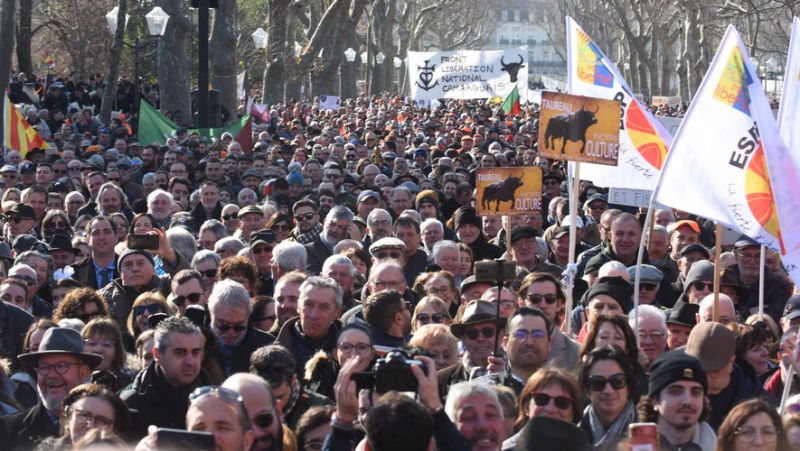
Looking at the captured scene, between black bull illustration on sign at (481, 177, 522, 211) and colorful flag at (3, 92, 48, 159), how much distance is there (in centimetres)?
1009

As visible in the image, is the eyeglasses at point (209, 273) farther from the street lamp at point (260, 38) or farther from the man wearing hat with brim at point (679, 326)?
the street lamp at point (260, 38)

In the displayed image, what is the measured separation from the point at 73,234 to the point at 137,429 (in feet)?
20.6

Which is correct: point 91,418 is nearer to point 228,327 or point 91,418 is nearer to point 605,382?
point 228,327

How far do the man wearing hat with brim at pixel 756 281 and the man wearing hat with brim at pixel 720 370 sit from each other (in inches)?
112

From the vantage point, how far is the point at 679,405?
555cm

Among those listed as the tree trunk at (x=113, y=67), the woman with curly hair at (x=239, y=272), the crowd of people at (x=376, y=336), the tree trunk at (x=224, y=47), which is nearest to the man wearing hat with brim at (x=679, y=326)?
the crowd of people at (x=376, y=336)

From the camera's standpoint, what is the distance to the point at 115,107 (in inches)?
1292

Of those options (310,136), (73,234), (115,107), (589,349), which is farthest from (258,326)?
(115,107)

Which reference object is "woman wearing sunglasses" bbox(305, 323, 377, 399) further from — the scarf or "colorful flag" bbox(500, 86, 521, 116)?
"colorful flag" bbox(500, 86, 521, 116)

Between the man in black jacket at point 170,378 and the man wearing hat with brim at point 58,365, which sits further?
the man wearing hat with brim at point 58,365

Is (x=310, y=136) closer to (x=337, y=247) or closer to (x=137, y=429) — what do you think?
(x=337, y=247)

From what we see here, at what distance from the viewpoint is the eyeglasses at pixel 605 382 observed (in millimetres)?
5832

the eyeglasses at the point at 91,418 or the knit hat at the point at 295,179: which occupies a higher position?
the knit hat at the point at 295,179

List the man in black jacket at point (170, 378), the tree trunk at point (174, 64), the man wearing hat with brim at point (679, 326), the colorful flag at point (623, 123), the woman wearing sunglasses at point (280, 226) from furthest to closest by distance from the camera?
1. the tree trunk at point (174, 64)
2. the woman wearing sunglasses at point (280, 226)
3. the colorful flag at point (623, 123)
4. the man wearing hat with brim at point (679, 326)
5. the man in black jacket at point (170, 378)
